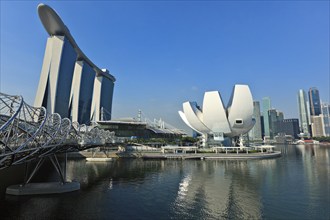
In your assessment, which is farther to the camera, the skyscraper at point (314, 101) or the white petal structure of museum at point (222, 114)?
the skyscraper at point (314, 101)

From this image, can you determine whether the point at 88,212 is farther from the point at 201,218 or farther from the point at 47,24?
the point at 47,24

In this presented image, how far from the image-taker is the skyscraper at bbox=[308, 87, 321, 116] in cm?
17812

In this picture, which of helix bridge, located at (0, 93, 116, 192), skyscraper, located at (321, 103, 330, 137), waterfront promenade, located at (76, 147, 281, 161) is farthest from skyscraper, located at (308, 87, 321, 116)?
helix bridge, located at (0, 93, 116, 192)

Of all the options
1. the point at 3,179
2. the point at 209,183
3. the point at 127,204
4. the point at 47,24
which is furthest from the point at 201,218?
the point at 47,24

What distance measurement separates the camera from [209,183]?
20562mm

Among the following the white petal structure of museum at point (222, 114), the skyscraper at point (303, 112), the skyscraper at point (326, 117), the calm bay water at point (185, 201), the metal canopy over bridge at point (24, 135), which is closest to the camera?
the metal canopy over bridge at point (24, 135)

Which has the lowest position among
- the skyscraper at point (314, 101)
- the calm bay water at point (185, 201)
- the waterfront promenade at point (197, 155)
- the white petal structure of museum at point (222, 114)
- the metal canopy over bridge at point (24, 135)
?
the calm bay water at point (185, 201)

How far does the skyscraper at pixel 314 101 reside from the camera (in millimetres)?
178125

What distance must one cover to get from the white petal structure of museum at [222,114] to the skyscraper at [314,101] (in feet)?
542

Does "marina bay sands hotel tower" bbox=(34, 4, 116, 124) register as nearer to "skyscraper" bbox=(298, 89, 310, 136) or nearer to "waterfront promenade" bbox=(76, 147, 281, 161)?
"waterfront promenade" bbox=(76, 147, 281, 161)

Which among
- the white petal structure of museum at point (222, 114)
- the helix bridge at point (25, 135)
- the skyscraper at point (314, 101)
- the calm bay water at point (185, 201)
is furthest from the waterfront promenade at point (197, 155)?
the skyscraper at point (314, 101)

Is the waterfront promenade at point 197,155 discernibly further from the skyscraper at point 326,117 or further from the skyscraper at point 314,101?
the skyscraper at point 314,101

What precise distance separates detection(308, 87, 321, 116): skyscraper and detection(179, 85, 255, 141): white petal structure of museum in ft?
542

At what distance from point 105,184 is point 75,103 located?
2642 inches
